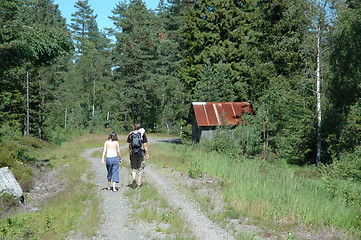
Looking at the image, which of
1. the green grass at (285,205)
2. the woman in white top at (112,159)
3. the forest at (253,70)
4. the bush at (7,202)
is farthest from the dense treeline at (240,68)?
the green grass at (285,205)

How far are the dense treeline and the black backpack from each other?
260 inches

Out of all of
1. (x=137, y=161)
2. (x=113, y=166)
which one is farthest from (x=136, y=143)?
(x=113, y=166)

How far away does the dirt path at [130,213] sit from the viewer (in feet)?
22.2

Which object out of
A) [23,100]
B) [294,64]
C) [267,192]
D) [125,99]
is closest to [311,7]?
[294,64]

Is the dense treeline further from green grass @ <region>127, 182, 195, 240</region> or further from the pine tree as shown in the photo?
green grass @ <region>127, 182, 195, 240</region>

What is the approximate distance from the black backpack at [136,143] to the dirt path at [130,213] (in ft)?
4.63

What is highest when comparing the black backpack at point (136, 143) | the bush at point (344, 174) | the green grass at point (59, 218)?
the black backpack at point (136, 143)

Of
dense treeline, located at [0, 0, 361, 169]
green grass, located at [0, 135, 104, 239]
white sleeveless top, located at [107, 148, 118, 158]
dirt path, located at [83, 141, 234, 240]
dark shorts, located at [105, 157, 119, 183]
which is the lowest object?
dirt path, located at [83, 141, 234, 240]

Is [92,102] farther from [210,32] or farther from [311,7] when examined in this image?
[311,7]

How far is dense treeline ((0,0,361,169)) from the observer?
19266 millimetres

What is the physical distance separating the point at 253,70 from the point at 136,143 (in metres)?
20.2

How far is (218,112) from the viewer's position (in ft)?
89.1

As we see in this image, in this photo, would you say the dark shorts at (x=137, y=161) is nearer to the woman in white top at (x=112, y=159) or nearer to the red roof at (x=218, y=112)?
the woman in white top at (x=112, y=159)

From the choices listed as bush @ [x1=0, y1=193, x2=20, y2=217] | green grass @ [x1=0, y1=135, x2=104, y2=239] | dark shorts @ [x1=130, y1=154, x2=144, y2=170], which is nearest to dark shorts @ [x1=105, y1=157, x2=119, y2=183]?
dark shorts @ [x1=130, y1=154, x2=144, y2=170]
